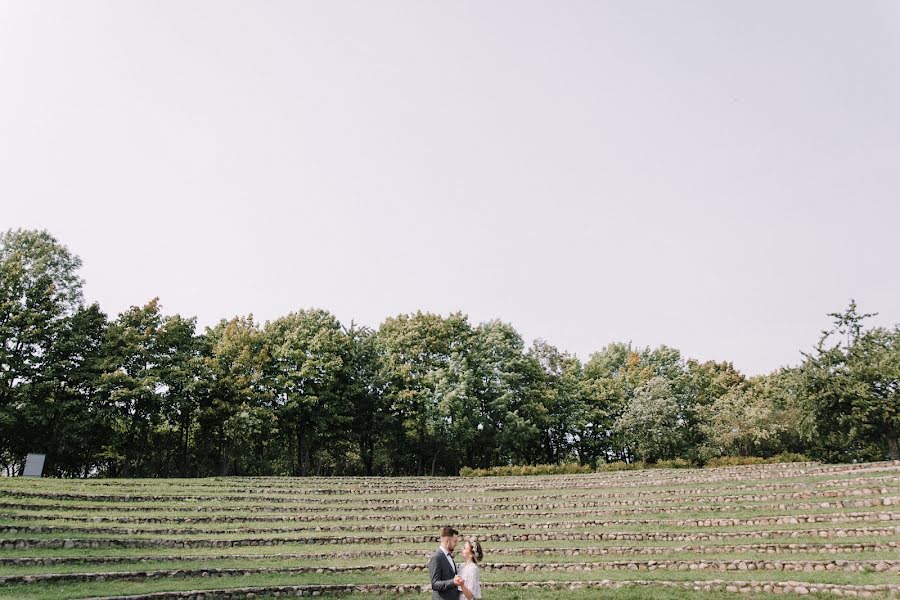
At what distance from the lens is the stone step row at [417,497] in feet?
82.3

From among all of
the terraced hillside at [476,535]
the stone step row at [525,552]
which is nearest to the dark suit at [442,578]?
the terraced hillside at [476,535]

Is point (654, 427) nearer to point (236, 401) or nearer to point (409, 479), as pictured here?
point (409, 479)

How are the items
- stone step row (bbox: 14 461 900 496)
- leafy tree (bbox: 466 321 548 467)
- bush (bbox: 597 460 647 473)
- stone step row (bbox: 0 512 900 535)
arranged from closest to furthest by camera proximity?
1. stone step row (bbox: 0 512 900 535)
2. stone step row (bbox: 14 461 900 496)
3. bush (bbox: 597 460 647 473)
4. leafy tree (bbox: 466 321 548 467)

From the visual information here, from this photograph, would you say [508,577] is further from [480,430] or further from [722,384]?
[722,384]

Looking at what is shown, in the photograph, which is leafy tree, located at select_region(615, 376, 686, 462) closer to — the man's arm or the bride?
the bride

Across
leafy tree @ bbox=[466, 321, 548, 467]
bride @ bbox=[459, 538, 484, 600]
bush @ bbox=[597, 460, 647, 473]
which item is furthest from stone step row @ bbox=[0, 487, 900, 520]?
leafy tree @ bbox=[466, 321, 548, 467]

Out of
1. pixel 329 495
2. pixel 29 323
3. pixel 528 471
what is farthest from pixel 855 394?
pixel 29 323

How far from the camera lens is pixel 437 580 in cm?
803

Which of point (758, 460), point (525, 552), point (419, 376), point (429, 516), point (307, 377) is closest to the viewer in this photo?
point (525, 552)

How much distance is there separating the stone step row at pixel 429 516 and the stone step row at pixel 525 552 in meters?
5.49

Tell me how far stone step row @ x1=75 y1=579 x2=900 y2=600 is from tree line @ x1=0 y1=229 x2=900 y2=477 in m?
24.4

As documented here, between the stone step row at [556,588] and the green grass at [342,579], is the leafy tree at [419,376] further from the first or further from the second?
the stone step row at [556,588]

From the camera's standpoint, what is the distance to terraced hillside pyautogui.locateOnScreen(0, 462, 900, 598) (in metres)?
15.3

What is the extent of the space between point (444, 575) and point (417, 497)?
2501 cm
